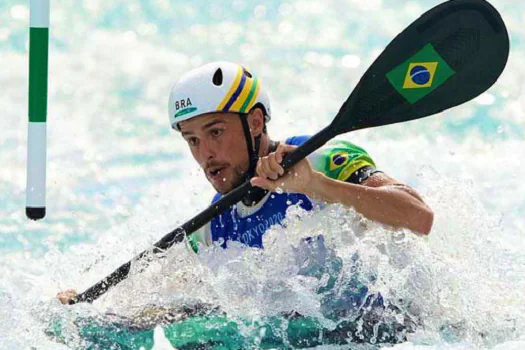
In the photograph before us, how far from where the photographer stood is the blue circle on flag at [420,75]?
15.8 ft

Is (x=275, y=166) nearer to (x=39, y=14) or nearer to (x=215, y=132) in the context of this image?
(x=215, y=132)

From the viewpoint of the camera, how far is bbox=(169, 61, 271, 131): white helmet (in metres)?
4.79

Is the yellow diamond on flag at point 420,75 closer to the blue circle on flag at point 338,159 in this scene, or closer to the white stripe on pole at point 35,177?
the blue circle on flag at point 338,159

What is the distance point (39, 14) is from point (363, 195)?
1.90 metres

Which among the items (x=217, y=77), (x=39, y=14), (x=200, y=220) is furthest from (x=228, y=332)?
(x=39, y=14)

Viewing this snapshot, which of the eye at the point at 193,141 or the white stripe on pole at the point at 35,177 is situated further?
the white stripe on pole at the point at 35,177

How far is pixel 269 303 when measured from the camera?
14.6 feet

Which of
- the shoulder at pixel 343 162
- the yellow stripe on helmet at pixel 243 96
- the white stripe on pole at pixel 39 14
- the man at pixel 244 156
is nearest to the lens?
the man at pixel 244 156

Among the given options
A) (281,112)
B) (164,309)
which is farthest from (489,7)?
(281,112)

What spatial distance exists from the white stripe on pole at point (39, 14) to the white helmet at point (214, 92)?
742 mm

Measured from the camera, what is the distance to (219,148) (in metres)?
4.73

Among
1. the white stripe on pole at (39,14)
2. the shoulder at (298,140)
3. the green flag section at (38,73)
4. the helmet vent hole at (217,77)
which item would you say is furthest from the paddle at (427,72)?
the white stripe on pole at (39,14)

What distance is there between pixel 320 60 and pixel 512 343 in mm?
6675

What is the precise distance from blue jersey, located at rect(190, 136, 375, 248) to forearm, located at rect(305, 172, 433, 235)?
28 centimetres
